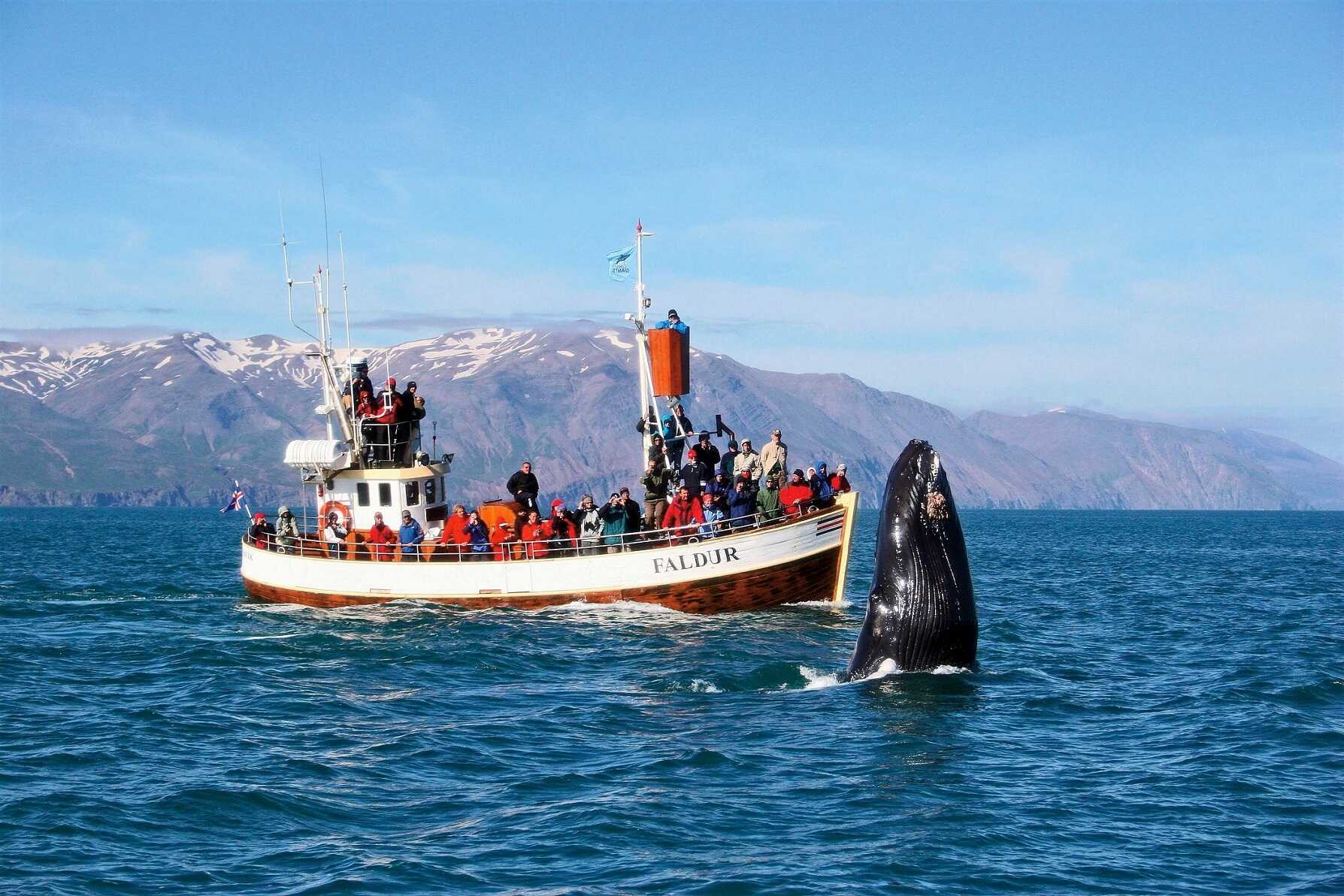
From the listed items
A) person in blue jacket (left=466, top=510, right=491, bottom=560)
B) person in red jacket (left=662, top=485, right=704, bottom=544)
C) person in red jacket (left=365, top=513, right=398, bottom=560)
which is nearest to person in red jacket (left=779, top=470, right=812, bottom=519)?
person in red jacket (left=662, top=485, right=704, bottom=544)

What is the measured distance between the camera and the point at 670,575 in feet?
103

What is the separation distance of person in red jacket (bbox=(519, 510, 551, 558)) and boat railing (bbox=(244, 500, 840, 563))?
0.02 metres

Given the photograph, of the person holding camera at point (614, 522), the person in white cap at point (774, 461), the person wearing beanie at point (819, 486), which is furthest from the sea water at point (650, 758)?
the person in white cap at point (774, 461)

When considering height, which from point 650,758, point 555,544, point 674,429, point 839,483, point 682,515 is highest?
point 674,429

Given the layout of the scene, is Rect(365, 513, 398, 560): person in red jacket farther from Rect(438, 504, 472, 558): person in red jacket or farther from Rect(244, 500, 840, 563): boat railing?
Rect(438, 504, 472, 558): person in red jacket

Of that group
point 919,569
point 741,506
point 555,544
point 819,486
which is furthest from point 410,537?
point 919,569

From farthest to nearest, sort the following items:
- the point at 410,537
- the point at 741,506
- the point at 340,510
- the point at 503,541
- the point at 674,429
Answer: the point at 340,510, the point at 674,429, the point at 410,537, the point at 503,541, the point at 741,506

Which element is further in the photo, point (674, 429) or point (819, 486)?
point (674, 429)

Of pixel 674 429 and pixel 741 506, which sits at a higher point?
pixel 674 429

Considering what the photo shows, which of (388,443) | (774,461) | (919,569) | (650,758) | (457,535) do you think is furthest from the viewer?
(388,443)

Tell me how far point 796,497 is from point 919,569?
13.2 meters

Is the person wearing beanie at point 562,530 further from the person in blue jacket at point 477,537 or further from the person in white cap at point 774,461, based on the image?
the person in white cap at point 774,461

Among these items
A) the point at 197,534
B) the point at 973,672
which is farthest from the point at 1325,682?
the point at 197,534

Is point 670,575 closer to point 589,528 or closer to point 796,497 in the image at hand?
point 589,528
